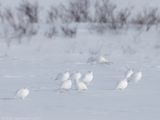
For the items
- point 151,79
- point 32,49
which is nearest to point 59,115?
point 151,79

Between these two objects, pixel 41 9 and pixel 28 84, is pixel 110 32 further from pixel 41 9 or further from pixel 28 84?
pixel 28 84

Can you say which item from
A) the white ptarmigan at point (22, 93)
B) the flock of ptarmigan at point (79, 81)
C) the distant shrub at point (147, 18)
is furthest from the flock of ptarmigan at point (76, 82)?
the distant shrub at point (147, 18)

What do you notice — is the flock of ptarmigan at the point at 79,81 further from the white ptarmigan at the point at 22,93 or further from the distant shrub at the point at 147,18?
the distant shrub at the point at 147,18

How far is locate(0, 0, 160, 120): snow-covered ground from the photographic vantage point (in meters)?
9.55

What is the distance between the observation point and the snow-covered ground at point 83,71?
31.3 feet

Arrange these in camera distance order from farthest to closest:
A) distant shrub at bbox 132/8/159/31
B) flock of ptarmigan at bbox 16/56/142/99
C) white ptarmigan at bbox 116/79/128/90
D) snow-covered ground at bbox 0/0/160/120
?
distant shrub at bbox 132/8/159/31
white ptarmigan at bbox 116/79/128/90
flock of ptarmigan at bbox 16/56/142/99
snow-covered ground at bbox 0/0/160/120

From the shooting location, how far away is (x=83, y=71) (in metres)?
14.8

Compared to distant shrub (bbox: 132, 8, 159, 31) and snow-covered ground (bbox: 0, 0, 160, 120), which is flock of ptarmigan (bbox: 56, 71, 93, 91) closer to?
snow-covered ground (bbox: 0, 0, 160, 120)

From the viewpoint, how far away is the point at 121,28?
21875 mm

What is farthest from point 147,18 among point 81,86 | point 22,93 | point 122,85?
point 22,93

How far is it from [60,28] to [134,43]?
295 cm

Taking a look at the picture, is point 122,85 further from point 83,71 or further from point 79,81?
point 83,71

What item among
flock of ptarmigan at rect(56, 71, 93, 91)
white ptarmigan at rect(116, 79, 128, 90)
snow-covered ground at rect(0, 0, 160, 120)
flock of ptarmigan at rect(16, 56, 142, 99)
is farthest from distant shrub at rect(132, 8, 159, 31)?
white ptarmigan at rect(116, 79, 128, 90)

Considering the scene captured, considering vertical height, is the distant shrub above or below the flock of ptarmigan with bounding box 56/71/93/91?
above
